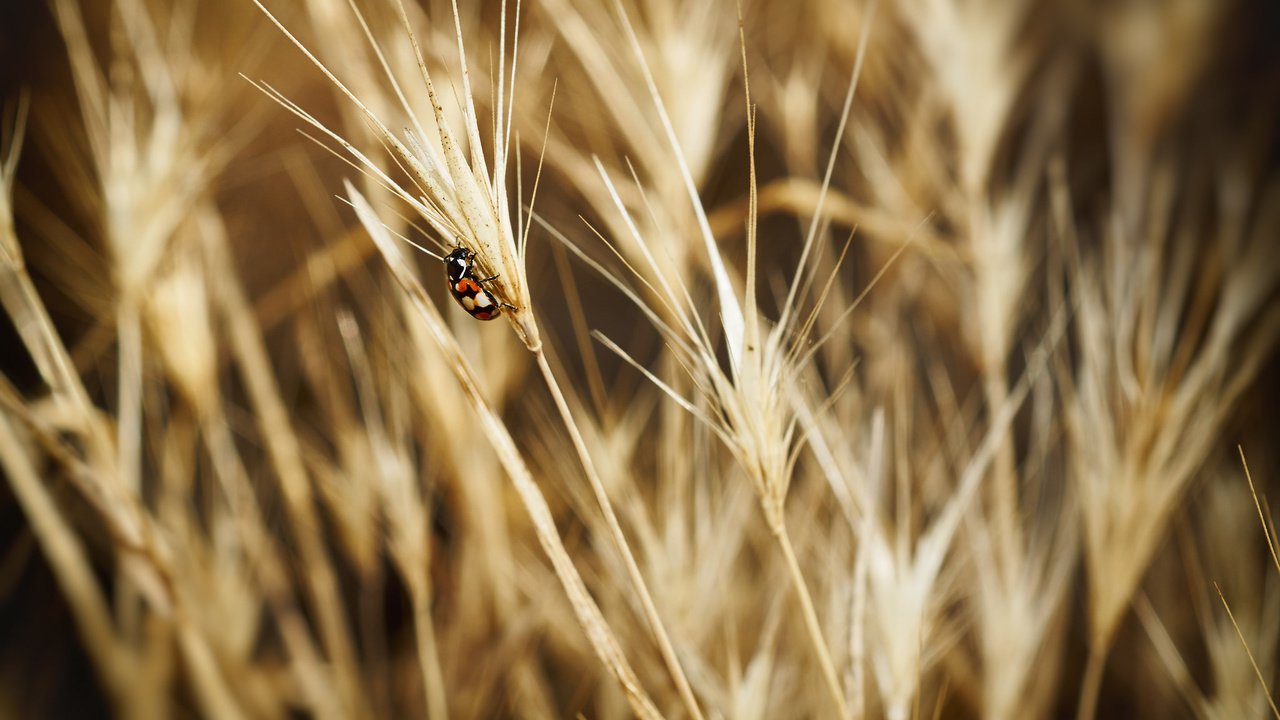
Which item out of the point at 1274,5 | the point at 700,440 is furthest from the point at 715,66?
the point at 1274,5

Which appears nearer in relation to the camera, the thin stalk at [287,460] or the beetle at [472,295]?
the beetle at [472,295]

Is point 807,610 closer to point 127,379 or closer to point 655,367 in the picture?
point 127,379

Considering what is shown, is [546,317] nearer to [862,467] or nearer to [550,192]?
[550,192]

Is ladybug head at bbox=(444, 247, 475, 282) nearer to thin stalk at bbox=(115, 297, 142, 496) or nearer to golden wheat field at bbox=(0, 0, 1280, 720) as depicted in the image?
golden wheat field at bbox=(0, 0, 1280, 720)

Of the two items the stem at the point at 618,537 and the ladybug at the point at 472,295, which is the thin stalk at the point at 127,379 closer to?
the ladybug at the point at 472,295

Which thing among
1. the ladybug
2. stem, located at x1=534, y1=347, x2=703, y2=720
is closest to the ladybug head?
the ladybug

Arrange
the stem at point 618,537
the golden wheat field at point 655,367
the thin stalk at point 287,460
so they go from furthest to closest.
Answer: the thin stalk at point 287,460 → the golden wheat field at point 655,367 → the stem at point 618,537

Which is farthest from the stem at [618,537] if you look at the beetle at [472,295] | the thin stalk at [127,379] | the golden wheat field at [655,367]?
the thin stalk at [127,379]

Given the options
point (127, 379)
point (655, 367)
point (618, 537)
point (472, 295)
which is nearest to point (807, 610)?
point (618, 537)
